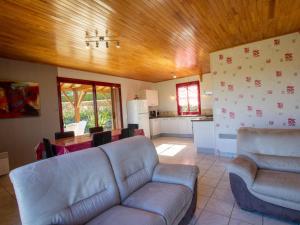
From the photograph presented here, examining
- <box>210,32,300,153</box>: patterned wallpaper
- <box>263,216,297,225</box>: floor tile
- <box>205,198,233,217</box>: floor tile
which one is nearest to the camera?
<box>263,216,297,225</box>: floor tile

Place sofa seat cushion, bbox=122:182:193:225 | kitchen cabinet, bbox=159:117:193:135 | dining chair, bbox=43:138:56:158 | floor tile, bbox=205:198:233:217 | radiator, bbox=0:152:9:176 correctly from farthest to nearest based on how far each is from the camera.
Result: kitchen cabinet, bbox=159:117:193:135, radiator, bbox=0:152:9:176, dining chair, bbox=43:138:56:158, floor tile, bbox=205:198:233:217, sofa seat cushion, bbox=122:182:193:225

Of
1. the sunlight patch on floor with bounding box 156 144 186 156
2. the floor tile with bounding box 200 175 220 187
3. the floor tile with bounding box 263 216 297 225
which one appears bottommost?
the floor tile with bounding box 263 216 297 225

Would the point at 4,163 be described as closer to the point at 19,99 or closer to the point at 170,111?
the point at 19,99

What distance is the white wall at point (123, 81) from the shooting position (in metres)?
5.05

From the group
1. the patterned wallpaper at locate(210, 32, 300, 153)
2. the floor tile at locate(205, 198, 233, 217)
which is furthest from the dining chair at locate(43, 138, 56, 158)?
the patterned wallpaper at locate(210, 32, 300, 153)

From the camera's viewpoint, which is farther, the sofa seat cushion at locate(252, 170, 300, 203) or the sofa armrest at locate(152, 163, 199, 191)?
the sofa armrest at locate(152, 163, 199, 191)

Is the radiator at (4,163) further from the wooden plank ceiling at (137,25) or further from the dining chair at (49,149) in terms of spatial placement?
the wooden plank ceiling at (137,25)

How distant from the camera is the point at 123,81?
6.88 m

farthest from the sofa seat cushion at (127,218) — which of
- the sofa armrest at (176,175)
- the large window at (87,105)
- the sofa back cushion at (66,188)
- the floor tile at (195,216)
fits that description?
the large window at (87,105)

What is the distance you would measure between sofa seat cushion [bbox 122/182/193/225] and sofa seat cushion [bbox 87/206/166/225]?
9cm

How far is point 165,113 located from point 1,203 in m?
6.44

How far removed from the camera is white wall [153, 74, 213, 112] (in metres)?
7.21

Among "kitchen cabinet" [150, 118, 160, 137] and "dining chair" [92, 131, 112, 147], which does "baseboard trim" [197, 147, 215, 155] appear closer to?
"dining chair" [92, 131, 112, 147]

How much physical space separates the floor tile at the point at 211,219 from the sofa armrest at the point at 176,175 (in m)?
0.42
